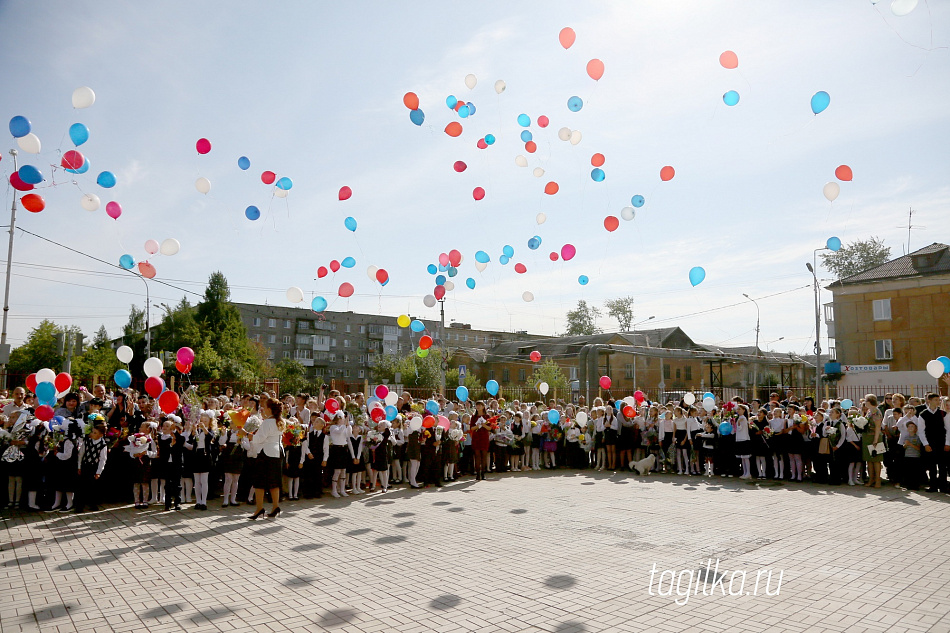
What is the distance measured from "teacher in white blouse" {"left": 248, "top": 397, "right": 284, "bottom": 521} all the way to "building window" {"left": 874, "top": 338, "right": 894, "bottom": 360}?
117ft

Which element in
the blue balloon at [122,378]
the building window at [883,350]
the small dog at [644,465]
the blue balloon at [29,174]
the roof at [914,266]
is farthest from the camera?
the building window at [883,350]

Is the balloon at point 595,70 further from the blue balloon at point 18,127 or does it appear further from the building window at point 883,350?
the building window at point 883,350

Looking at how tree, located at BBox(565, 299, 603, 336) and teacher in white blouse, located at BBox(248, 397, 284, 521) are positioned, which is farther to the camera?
tree, located at BBox(565, 299, 603, 336)

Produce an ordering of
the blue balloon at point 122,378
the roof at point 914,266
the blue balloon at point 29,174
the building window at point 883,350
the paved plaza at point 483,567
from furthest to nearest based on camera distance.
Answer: the building window at point 883,350, the roof at point 914,266, the blue balloon at point 122,378, the blue balloon at point 29,174, the paved plaza at point 483,567

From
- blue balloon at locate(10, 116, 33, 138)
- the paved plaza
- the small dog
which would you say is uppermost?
blue balloon at locate(10, 116, 33, 138)

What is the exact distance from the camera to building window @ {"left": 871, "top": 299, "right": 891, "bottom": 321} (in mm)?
33750

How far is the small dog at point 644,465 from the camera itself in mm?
14922

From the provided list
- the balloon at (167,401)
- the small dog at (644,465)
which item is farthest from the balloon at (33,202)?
the small dog at (644,465)

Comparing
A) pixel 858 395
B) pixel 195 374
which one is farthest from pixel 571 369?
pixel 195 374

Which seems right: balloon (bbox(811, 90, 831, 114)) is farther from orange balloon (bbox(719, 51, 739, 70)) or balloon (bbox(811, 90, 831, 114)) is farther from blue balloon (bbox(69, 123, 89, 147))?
blue balloon (bbox(69, 123, 89, 147))

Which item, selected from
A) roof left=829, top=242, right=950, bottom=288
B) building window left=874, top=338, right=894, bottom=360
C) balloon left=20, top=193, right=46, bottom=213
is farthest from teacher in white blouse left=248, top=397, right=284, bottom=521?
building window left=874, top=338, right=894, bottom=360

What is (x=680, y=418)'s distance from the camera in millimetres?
15320

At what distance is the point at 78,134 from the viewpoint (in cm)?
960

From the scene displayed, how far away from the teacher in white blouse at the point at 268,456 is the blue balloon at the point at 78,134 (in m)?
5.14
